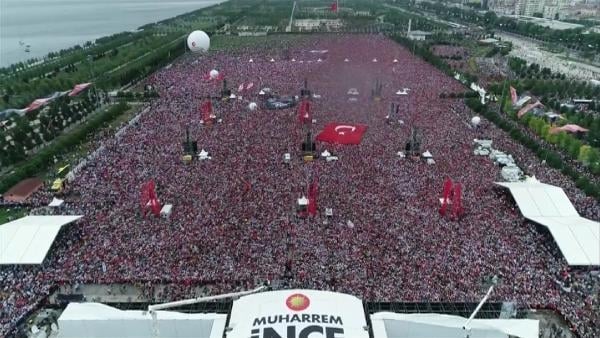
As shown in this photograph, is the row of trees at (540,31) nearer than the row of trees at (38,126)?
No

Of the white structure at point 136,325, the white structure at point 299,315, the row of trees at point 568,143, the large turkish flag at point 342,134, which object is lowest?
the row of trees at point 568,143

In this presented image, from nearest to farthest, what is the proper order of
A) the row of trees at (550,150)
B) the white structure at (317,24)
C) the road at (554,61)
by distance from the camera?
1. the row of trees at (550,150)
2. the road at (554,61)
3. the white structure at (317,24)

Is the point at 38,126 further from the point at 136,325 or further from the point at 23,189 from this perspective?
the point at 136,325

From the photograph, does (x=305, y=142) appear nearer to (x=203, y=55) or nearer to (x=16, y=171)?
(x=16, y=171)

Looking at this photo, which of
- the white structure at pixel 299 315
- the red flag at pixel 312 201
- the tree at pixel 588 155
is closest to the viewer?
the white structure at pixel 299 315

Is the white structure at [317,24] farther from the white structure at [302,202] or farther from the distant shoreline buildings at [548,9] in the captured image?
the white structure at [302,202]

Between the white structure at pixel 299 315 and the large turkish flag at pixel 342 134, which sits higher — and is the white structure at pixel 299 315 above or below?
above

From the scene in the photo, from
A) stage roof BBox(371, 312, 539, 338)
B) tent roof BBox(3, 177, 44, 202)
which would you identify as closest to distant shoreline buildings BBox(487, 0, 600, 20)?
tent roof BBox(3, 177, 44, 202)

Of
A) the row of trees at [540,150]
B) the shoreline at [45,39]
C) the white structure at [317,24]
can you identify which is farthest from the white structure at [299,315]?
the white structure at [317,24]
